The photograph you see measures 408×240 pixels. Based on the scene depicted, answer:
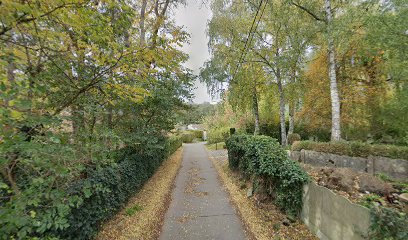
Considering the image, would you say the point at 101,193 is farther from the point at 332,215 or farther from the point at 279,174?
the point at 332,215

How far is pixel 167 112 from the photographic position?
26.5 ft

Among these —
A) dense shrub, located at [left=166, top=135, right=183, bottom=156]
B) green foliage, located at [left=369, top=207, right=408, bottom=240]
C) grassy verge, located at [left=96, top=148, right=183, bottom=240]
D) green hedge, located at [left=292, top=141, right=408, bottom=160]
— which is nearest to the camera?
green foliage, located at [left=369, top=207, right=408, bottom=240]

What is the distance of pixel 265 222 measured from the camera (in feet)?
15.3

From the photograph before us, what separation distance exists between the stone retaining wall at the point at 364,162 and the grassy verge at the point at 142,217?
517 cm

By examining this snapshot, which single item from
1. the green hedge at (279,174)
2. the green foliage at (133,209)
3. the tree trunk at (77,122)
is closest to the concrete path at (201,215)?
the green foliage at (133,209)

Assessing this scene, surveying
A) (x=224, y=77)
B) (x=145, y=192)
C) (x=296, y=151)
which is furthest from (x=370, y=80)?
(x=145, y=192)

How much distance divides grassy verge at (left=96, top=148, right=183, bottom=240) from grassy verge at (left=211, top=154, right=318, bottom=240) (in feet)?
6.79

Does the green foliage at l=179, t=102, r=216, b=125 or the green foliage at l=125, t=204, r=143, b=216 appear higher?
the green foliage at l=179, t=102, r=216, b=125

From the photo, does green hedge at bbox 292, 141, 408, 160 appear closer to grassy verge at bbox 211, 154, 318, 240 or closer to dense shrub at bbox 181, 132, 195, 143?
grassy verge at bbox 211, 154, 318, 240

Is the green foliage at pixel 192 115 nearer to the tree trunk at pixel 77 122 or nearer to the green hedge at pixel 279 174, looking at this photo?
the green hedge at pixel 279 174

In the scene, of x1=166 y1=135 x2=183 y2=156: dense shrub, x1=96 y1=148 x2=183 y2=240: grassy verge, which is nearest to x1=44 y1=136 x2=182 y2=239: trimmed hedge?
x1=96 y1=148 x2=183 y2=240: grassy verge

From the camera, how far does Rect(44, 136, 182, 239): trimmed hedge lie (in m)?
3.16

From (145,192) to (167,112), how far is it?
306cm

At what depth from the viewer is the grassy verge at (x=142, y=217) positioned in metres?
4.21
